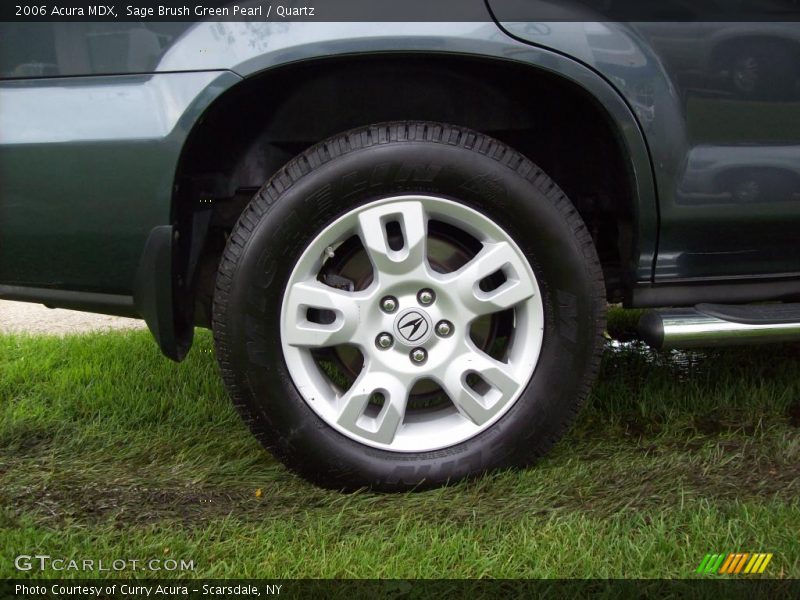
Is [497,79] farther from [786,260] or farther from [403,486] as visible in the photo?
[403,486]

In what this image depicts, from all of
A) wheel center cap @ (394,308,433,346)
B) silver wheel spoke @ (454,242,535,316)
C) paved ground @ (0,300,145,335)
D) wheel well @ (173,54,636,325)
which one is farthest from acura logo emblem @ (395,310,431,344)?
paved ground @ (0,300,145,335)

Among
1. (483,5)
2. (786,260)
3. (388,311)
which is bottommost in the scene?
(388,311)

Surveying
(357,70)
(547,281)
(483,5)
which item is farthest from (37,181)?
(547,281)

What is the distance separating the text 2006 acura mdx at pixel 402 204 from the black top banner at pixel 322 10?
2 cm

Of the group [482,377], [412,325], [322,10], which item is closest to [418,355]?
[412,325]

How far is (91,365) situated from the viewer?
10.5ft

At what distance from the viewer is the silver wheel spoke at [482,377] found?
224 centimetres

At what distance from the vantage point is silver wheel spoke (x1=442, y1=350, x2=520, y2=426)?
7.35 ft

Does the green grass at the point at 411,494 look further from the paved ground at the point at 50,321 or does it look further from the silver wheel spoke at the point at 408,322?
the paved ground at the point at 50,321

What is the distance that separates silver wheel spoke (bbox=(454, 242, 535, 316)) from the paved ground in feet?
7.04

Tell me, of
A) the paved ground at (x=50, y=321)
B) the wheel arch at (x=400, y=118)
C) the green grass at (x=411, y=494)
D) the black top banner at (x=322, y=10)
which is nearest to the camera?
the green grass at (x=411, y=494)

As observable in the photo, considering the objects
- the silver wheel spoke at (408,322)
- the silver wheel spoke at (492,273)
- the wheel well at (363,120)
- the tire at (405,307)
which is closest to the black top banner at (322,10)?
the wheel well at (363,120)

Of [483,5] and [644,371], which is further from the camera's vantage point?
[644,371]

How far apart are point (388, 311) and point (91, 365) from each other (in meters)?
1.52
